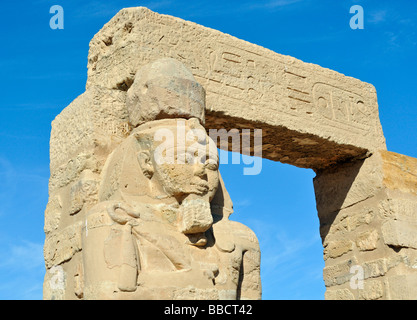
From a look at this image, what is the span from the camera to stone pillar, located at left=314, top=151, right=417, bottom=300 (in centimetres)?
593

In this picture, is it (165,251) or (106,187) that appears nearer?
(165,251)

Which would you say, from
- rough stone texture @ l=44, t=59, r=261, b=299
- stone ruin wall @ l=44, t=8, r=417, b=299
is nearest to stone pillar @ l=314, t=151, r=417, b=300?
stone ruin wall @ l=44, t=8, r=417, b=299

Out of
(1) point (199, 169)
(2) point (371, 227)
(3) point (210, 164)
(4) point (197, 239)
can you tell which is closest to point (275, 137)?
(2) point (371, 227)

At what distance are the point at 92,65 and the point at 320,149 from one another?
2.22 m

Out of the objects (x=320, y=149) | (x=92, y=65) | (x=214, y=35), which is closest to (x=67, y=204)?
(x=92, y=65)

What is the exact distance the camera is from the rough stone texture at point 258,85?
5.32 meters

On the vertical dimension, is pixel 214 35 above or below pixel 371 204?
above

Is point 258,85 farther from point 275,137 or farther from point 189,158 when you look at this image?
point 189,158

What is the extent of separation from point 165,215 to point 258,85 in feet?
6.06

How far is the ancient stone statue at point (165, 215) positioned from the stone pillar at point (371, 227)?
168 cm

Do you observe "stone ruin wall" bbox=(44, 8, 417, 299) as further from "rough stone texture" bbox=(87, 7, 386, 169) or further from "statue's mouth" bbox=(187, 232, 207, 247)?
"statue's mouth" bbox=(187, 232, 207, 247)

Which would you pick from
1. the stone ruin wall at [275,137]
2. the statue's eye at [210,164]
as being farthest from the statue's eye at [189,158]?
the stone ruin wall at [275,137]

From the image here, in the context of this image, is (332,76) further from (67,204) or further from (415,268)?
(67,204)
